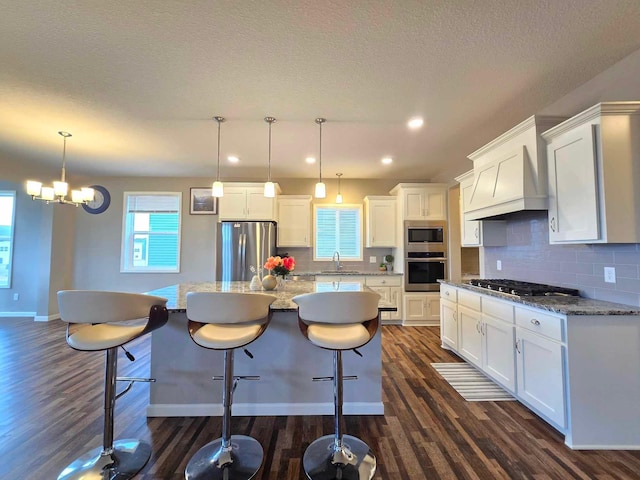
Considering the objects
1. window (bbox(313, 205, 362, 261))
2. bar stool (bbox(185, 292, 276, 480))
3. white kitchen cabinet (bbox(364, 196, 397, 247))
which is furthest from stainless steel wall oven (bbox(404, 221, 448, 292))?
bar stool (bbox(185, 292, 276, 480))

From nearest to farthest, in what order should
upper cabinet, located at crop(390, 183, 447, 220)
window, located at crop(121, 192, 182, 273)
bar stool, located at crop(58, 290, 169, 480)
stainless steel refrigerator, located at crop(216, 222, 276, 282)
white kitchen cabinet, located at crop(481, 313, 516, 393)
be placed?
bar stool, located at crop(58, 290, 169, 480) < white kitchen cabinet, located at crop(481, 313, 516, 393) < stainless steel refrigerator, located at crop(216, 222, 276, 282) < upper cabinet, located at crop(390, 183, 447, 220) < window, located at crop(121, 192, 182, 273)

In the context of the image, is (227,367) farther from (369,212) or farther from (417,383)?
(369,212)

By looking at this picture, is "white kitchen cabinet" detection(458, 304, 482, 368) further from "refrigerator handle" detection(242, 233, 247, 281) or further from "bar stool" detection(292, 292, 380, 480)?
"refrigerator handle" detection(242, 233, 247, 281)

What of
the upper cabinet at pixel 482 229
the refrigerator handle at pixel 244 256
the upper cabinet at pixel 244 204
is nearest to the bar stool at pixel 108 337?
the refrigerator handle at pixel 244 256

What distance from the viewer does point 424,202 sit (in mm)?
4723

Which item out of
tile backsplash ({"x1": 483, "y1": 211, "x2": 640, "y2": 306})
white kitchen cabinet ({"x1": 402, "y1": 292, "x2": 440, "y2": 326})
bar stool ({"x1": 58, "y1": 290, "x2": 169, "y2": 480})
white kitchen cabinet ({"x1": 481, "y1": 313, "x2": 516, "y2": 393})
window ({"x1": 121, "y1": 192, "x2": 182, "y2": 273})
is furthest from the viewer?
window ({"x1": 121, "y1": 192, "x2": 182, "y2": 273})

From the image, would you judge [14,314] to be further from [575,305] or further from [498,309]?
[575,305]

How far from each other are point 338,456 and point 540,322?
1660 mm

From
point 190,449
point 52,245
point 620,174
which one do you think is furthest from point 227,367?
point 52,245

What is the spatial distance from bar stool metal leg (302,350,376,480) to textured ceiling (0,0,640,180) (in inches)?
78.9

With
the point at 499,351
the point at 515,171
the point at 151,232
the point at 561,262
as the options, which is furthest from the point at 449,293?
the point at 151,232

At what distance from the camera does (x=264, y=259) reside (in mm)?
4551

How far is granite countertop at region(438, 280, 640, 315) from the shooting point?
1.75 m

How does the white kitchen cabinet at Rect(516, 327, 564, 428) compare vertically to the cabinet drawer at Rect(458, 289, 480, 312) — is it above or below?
below
